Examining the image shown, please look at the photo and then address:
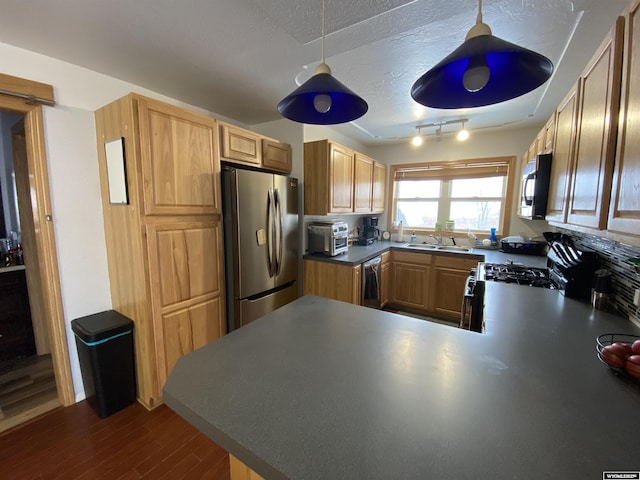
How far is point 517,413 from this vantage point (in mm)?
673

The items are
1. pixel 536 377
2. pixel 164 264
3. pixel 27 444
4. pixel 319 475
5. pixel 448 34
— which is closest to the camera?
pixel 319 475

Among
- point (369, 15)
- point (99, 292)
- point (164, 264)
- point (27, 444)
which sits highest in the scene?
point (369, 15)

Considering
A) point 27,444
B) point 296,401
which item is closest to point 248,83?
point 296,401

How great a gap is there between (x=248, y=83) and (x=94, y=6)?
100cm

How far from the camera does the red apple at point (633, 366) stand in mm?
831

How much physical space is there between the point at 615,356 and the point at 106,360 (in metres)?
2.70

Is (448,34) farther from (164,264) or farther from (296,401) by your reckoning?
(164,264)

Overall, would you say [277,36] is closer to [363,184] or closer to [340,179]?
[340,179]

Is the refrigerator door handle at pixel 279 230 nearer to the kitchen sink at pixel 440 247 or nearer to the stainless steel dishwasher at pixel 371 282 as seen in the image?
the stainless steel dishwasher at pixel 371 282

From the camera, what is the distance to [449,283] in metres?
3.30

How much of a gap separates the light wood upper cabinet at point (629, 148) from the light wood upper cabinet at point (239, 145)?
2.27 m

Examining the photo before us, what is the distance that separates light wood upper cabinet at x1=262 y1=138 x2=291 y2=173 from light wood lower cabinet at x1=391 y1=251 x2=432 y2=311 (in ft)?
6.40

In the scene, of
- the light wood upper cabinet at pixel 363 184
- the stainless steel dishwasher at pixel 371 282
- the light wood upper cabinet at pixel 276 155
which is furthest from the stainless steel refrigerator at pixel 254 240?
the light wood upper cabinet at pixel 363 184

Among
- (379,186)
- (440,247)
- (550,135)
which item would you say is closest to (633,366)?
(550,135)
